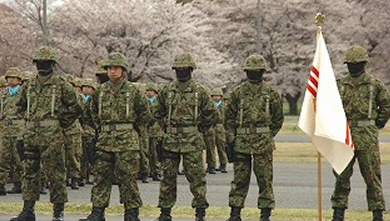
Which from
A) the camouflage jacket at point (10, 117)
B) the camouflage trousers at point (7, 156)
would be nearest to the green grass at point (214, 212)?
the camouflage trousers at point (7, 156)

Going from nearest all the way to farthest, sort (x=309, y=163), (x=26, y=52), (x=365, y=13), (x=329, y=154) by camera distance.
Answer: (x=329, y=154), (x=309, y=163), (x=26, y=52), (x=365, y=13)

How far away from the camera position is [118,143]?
42.8ft

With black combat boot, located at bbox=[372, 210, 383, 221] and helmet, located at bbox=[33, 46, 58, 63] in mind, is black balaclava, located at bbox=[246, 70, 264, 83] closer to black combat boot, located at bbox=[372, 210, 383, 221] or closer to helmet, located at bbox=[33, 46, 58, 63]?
black combat boot, located at bbox=[372, 210, 383, 221]

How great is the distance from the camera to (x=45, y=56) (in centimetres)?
1313

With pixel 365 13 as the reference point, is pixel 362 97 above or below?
below

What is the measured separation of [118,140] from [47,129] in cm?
100

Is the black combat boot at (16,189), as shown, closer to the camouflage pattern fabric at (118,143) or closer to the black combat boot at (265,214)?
the camouflage pattern fabric at (118,143)

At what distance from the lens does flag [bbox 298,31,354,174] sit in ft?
39.3

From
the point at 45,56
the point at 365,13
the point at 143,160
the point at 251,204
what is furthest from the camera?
the point at 365,13

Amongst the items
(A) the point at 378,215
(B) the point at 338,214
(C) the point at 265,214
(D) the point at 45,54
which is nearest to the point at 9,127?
(D) the point at 45,54

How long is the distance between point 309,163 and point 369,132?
13.1 meters

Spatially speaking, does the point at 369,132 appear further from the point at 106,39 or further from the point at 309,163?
the point at 106,39

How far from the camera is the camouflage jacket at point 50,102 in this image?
13203 mm

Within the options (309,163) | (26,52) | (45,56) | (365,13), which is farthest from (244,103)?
(365,13)
